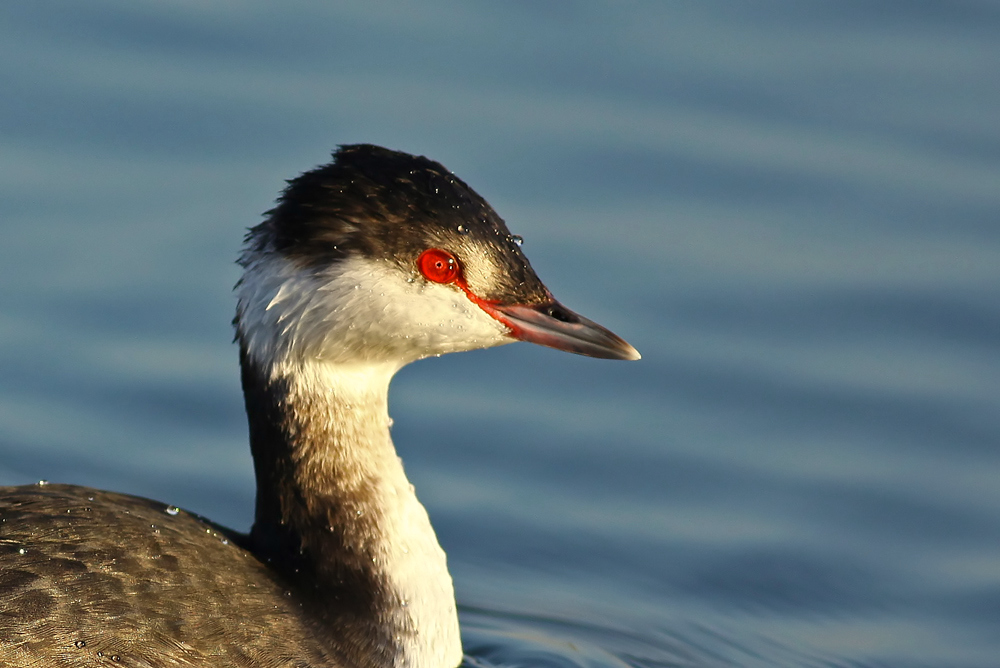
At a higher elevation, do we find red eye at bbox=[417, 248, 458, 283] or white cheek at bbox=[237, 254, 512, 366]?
red eye at bbox=[417, 248, 458, 283]

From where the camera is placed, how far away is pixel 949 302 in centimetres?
955

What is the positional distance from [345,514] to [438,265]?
3.62 feet

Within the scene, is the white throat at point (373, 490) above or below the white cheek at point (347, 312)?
below

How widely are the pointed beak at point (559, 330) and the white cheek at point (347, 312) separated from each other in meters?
0.08

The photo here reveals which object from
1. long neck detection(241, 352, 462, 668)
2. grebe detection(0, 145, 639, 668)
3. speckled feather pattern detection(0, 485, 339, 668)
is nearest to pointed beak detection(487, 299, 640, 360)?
grebe detection(0, 145, 639, 668)

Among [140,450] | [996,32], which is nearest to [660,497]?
[140,450]

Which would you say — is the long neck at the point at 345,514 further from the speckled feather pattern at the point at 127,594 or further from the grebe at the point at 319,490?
the speckled feather pattern at the point at 127,594

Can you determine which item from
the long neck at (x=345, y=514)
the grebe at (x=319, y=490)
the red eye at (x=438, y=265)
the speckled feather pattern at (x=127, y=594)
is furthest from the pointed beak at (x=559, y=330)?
the speckled feather pattern at (x=127, y=594)

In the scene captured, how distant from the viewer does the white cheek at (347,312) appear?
6719mm

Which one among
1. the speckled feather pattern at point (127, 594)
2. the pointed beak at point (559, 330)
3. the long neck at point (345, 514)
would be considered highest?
the pointed beak at point (559, 330)

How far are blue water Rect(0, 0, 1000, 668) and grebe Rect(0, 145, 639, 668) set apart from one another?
1.19 m

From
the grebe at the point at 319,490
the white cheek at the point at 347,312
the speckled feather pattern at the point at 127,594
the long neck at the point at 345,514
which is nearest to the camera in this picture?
the speckled feather pattern at the point at 127,594

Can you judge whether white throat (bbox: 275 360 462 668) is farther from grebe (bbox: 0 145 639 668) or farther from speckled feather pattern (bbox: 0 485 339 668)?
speckled feather pattern (bbox: 0 485 339 668)

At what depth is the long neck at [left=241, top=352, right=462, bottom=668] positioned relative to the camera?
7.00 m
